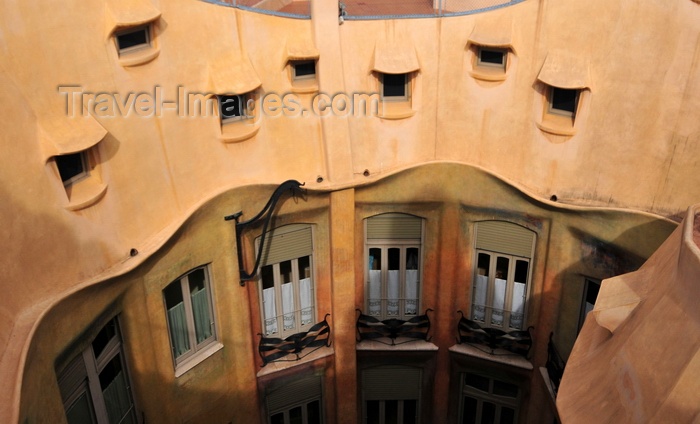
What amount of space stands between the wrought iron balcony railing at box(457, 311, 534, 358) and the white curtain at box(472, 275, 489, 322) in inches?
11.6

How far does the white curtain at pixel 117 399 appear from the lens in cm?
1683

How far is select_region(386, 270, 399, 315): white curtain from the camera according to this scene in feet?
76.5

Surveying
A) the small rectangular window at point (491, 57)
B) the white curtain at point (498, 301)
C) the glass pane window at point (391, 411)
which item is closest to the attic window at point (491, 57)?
the small rectangular window at point (491, 57)

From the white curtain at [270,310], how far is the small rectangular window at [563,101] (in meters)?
9.50

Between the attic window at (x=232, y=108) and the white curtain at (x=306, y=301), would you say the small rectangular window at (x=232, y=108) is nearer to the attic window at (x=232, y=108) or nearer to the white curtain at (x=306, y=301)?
the attic window at (x=232, y=108)

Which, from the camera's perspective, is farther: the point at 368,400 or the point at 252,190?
the point at 368,400

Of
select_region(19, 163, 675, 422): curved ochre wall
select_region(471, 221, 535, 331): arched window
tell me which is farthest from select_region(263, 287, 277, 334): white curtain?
select_region(471, 221, 535, 331): arched window

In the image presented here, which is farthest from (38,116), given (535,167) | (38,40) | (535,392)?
(535,392)

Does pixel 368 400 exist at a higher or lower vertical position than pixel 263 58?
lower

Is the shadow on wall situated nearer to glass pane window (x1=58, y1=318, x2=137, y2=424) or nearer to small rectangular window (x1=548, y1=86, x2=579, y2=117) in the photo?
small rectangular window (x1=548, y1=86, x2=579, y2=117)

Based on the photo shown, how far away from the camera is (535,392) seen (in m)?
22.8

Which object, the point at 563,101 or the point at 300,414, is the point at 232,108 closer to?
the point at 563,101

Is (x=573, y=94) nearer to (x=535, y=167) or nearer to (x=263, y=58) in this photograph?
(x=535, y=167)

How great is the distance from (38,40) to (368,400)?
16.7 meters
